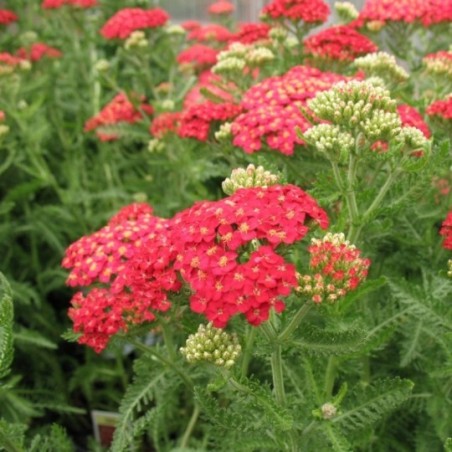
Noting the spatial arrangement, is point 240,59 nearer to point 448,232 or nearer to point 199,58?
point 199,58

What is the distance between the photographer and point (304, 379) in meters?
2.39

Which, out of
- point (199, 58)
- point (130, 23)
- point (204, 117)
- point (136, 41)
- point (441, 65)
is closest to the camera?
point (204, 117)

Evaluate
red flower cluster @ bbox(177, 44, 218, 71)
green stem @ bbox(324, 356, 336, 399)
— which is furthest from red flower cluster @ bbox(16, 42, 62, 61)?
green stem @ bbox(324, 356, 336, 399)

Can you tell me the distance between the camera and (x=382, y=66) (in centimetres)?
289

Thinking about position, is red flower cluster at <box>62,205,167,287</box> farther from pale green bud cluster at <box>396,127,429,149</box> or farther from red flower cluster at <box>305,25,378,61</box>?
red flower cluster at <box>305,25,378,61</box>

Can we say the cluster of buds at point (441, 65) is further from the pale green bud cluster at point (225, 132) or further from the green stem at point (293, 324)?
the green stem at point (293, 324)

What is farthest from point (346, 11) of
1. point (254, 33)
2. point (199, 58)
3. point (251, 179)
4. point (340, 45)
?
point (251, 179)

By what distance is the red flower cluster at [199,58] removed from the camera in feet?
14.6

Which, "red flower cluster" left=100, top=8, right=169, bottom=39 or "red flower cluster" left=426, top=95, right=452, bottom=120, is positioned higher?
"red flower cluster" left=426, top=95, right=452, bottom=120

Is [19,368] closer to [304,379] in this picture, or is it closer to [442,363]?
[304,379]

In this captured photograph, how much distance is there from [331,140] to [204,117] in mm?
969

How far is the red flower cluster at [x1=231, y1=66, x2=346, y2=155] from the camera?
8.41ft

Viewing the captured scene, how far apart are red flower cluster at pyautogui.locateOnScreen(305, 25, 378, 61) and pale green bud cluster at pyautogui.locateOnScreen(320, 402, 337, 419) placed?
1.92 m

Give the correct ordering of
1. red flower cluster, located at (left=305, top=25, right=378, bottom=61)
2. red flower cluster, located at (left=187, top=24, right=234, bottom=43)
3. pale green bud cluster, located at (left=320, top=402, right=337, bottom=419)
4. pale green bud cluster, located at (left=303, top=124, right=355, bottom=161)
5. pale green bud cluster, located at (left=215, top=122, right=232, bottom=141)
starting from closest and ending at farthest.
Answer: pale green bud cluster, located at (left=320, top=402, right=337, bottom=419)
pale green bud cluster, located at (left=303, top=124, right=355, bottom=161)
pale green bud cluster, located at (left=215, top=122, right=232, bottom=141)
red flower cluster, located at (left=305, top=25, right=378, bottom=61)
red flower cluster, located at (left=187, top=24, right=234, bottom=43)
